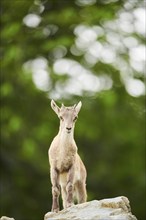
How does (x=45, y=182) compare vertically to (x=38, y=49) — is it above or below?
below

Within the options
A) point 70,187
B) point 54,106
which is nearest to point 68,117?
point 54,106

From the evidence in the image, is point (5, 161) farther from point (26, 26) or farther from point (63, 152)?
point (63, 152)

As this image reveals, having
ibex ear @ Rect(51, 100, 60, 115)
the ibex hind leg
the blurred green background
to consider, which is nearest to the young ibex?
ibex ear @ Rect(51, 100, 60, 115)

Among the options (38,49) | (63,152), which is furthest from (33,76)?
(63,152)

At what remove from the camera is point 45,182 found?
26.0m

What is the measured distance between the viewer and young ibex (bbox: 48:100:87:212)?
34.6ft

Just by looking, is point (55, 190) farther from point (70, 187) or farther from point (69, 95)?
point (69, 95)

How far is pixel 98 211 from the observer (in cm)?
1005

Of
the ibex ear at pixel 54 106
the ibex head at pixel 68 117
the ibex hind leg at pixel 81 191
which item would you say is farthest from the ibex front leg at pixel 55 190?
the ibex ear at pixel 54 106

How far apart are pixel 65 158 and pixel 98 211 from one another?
3.02 ft

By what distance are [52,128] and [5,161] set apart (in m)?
1.99

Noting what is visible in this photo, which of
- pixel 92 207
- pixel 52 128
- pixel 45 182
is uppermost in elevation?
pixel 92 207

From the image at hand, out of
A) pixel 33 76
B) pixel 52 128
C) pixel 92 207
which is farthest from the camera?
pixel 33 76

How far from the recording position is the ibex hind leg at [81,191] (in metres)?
11.1
